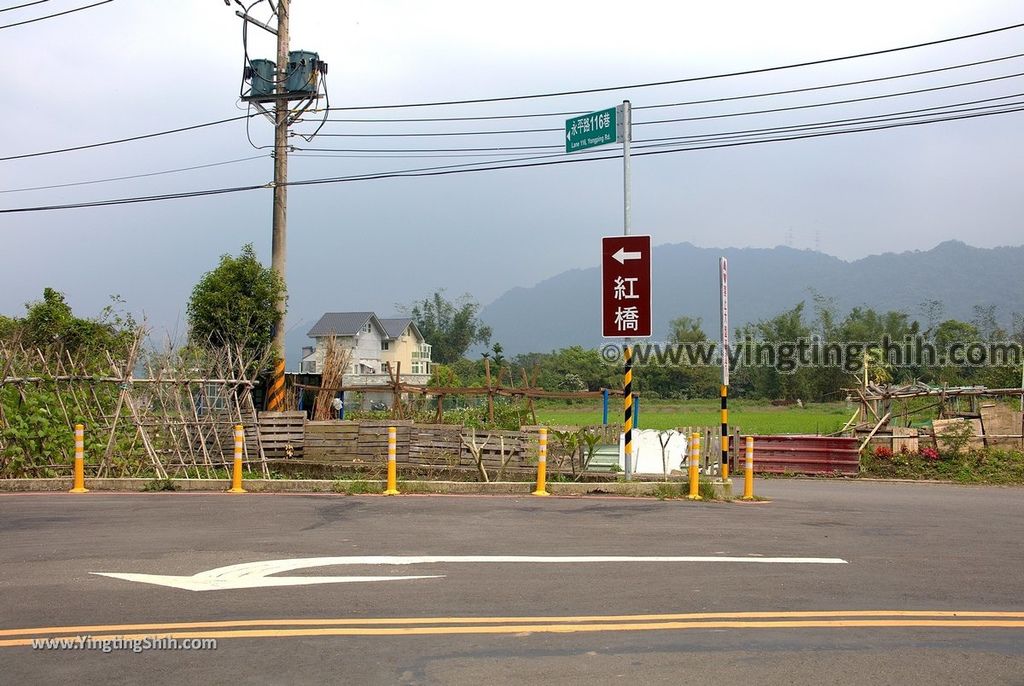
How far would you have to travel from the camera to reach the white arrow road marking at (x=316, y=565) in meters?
8.73

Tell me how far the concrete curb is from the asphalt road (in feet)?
9.27

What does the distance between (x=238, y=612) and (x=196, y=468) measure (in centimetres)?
1395

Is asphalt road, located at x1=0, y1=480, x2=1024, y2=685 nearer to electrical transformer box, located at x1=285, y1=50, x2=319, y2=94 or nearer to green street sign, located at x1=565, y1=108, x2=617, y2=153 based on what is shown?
green street sign, located at x1=565, y1=108, x2=617, y2=153

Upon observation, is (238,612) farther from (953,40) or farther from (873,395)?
(873,395)

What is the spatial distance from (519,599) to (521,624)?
2.71 feet

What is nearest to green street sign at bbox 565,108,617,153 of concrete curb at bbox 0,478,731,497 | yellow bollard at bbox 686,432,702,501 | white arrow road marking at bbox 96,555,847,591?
yellow bollard at bbox 686,432,702,501

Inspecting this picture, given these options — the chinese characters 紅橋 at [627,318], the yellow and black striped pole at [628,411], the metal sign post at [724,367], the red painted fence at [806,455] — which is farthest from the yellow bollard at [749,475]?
the red painted fence at [806,455]

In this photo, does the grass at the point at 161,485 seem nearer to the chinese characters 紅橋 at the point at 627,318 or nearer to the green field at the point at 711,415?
the chinese characters 紅橋 at the point at 627,318

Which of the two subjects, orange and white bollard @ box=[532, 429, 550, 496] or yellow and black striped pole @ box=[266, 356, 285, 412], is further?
yellow and black striped pole @ box=[266, 356, 285, 412]

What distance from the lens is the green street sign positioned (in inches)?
722

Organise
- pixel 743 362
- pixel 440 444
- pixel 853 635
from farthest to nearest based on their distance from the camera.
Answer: pixel 743 362 < pixel 440 444 < pixel 853 635

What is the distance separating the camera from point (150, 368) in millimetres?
21297

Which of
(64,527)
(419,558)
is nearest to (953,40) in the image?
(419,558)

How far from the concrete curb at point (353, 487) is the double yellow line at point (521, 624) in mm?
9010
